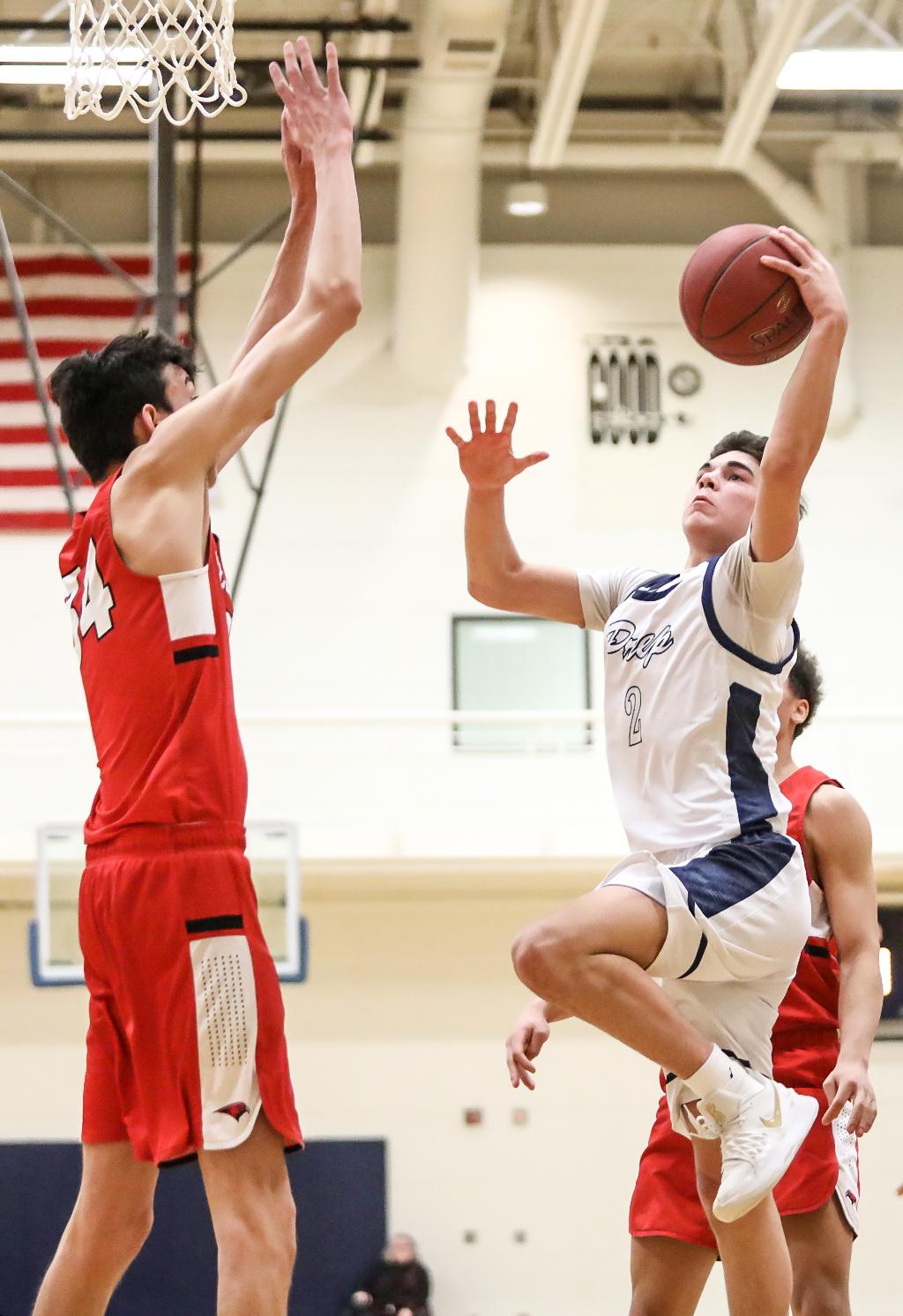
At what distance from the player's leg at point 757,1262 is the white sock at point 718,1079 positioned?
0.24 metres

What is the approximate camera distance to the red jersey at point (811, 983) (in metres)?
4.06

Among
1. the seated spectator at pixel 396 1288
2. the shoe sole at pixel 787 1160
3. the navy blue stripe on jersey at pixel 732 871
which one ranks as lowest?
the seated spectator at pixel 396 1288

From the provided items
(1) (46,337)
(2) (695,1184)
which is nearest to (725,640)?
(2) (695,1184)

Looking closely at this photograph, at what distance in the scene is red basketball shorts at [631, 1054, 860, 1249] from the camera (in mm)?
3916

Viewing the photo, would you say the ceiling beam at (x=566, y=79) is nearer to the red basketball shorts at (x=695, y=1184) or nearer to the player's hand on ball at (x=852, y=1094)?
the red basketball shorts at (x=695, y=1184)

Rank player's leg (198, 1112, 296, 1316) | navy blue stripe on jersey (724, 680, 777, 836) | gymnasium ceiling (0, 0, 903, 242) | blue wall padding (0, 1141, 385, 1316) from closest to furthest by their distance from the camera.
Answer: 1. player's leg (198, 1112, 296, 1316)
2. navy blue stripe on jersey (724, 680, 777, 836)
3. gymnasium ceiling (0, 0, 903, 242)
4. blue wall padding (0, 1141, 385, 1316)

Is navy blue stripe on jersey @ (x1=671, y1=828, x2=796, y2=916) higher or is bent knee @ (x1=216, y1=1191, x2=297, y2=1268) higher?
navy blue stripe on jersey @ (x1=671, y1=828, x2=796, y2=916)

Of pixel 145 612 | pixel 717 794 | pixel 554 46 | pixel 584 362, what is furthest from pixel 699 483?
pixel 584 362

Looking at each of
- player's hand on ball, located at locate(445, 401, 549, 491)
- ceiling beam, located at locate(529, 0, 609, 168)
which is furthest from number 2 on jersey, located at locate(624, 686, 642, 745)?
ceiling beam, located at locate(529, 0, 609, 168)

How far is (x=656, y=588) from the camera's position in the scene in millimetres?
3715

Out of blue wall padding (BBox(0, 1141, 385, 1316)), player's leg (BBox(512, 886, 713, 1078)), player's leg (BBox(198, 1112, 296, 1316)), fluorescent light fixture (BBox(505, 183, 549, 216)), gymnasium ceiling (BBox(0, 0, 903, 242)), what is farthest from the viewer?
fluorescent light fixture (BBox(505, 183, 549, 216))

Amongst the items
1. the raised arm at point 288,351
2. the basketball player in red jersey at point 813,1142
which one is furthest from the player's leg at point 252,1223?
the raised arm at point 288,351

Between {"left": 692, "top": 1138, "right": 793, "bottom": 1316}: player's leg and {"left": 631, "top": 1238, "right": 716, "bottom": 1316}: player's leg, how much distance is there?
0.58 meters

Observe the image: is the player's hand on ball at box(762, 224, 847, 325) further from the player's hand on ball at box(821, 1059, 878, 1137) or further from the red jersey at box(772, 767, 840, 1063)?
the player's hand on ball at box(821, 1059, 878, 1137)
